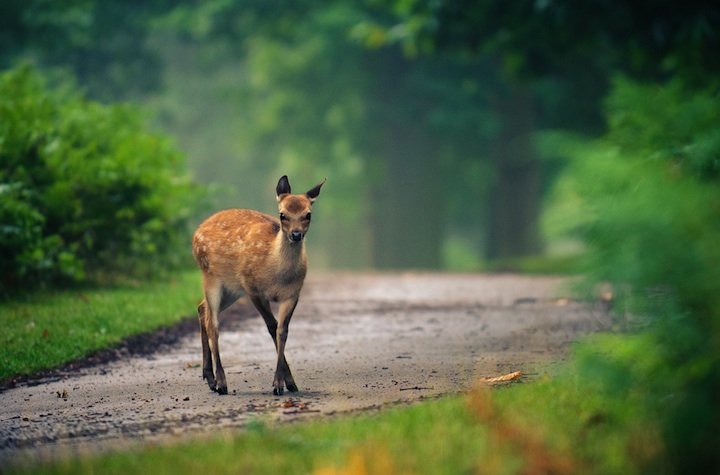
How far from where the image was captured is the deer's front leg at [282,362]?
8836 millimetres

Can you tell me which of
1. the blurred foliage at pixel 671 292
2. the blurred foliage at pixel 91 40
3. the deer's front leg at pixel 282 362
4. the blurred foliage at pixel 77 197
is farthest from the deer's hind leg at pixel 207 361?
the blurred foliage at pixel 91 40

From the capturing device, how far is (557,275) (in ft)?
74.6

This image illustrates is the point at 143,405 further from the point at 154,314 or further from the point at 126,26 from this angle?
the point at 126,26

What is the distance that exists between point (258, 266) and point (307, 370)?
117 cm

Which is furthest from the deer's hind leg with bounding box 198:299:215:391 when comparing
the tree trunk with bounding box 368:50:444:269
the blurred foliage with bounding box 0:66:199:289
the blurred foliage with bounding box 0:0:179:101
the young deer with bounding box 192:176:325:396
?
the tree trunk with bounding box 368:50:444:269

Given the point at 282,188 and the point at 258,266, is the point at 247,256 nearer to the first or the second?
the point at 258,266

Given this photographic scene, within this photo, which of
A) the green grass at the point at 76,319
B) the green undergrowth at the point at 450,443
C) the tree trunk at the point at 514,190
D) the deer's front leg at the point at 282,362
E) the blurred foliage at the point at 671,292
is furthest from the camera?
the tree trunk at the point at 514,190

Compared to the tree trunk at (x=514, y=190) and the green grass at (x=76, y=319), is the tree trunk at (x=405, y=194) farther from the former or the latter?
the green grass at (x=76, y=319)

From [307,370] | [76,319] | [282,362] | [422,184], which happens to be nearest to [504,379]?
[282,362]

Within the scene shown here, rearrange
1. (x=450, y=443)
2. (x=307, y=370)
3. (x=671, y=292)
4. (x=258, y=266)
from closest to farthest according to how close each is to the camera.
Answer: (x=671, y=292)
(x=450, y=443)
(x=258, y=266)
(x=307, y=370)

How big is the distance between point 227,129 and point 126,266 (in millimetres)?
34826

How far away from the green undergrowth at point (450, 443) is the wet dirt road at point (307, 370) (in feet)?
2.15

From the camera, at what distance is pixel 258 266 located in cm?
973

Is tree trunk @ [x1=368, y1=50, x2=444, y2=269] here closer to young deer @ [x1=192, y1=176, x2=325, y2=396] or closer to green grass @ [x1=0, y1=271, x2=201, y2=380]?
green grass @ [x1=0, y1=271, x2=201, y2=380]
